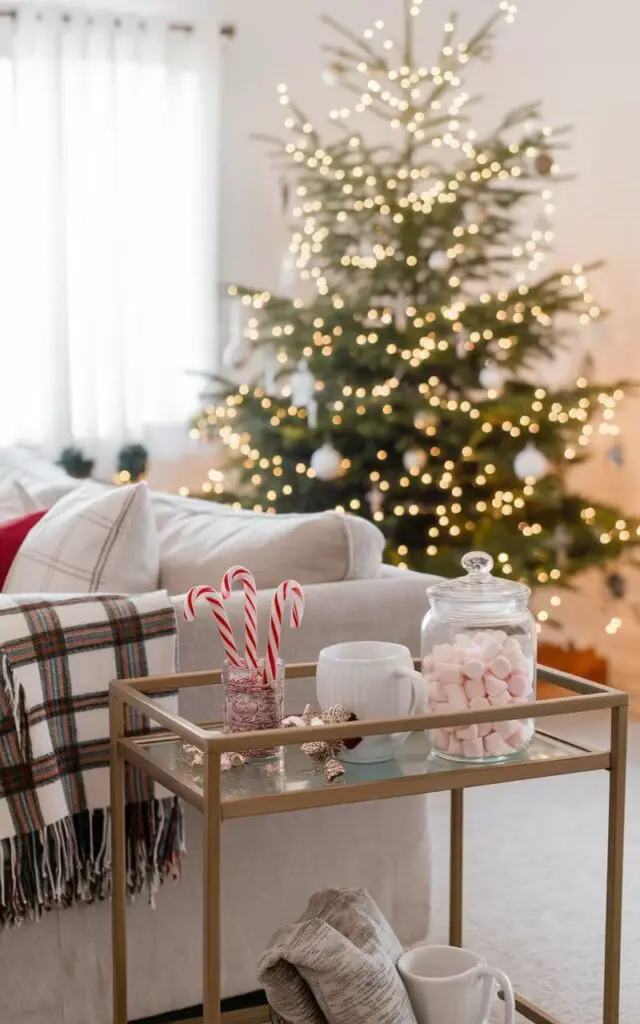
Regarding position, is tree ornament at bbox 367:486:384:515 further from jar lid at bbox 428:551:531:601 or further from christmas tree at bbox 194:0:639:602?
jar lid at bbox 428:551:531:601

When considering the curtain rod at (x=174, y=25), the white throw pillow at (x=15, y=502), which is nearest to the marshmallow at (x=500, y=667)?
the white throw pillow at (x=15, y=502)

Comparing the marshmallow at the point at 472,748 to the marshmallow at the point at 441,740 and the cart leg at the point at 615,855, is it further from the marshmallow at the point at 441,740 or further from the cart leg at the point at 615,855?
the cart leg at the point at 615,855

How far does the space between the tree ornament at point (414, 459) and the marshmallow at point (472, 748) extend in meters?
2.38

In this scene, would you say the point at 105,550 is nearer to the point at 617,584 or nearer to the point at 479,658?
the point at 479,658

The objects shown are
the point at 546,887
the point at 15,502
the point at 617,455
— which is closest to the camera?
the point at 546,887

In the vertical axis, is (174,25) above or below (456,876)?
above

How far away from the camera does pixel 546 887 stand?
2.73m

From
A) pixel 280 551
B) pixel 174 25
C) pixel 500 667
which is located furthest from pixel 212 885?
pixel 174 25

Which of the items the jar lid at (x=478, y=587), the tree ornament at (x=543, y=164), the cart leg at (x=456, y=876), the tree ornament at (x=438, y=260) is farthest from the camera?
the tree ornament at (x=543, y=164)

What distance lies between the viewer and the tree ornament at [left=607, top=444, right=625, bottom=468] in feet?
14.7

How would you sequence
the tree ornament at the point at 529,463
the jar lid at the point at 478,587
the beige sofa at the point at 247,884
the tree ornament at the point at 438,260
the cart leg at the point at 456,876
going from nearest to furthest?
the jar lid at the point at 478,587
the beige sofa at the point at 247,884
the cart leg at the point at 456,876
the tree ornament at the point at 529,463
the tree ornament at the point at 438,260

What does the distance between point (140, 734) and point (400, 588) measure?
572 millimetres

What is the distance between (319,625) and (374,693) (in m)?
0.51

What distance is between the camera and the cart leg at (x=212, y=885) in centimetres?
143
